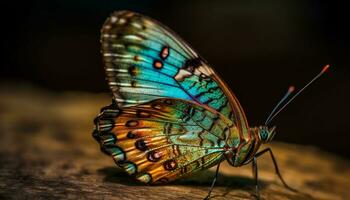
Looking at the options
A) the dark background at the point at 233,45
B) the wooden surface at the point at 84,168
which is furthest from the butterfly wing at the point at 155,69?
the dark background at the point at 233,45

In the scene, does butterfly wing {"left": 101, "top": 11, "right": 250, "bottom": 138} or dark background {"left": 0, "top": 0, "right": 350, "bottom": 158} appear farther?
dark background {"left": 0, "top": 0, "right": 350, "bottom": 158}

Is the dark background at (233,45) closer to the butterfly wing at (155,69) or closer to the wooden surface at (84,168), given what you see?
the wooden surface at (84,168)

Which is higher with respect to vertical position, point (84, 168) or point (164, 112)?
point (164, 112)

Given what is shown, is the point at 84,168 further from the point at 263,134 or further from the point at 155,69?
the point at 263,134

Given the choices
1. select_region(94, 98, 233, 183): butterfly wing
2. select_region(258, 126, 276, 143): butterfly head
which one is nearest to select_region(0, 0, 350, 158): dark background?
select_region(258, 126, 276, 143): butterfly head

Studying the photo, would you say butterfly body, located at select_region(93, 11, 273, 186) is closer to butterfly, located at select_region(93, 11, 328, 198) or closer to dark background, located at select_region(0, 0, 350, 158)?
butterfly, located at select_region(93, 11, 328, 198)

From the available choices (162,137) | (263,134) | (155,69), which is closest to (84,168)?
(162,137)
